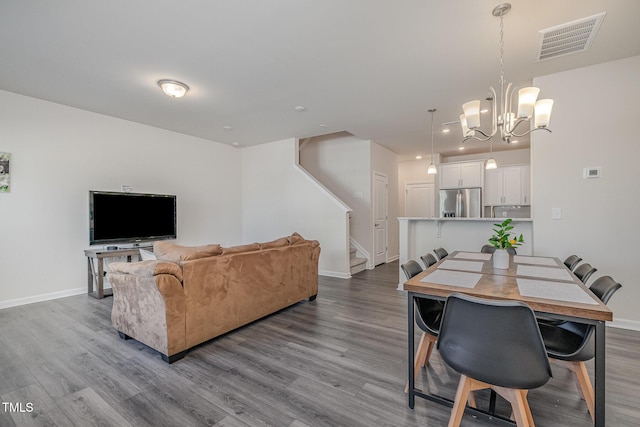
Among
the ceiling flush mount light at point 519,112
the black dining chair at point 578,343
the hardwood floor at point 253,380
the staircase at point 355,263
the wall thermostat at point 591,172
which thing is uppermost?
the ceiling flush mount light at point 519,112

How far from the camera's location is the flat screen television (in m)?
4.25

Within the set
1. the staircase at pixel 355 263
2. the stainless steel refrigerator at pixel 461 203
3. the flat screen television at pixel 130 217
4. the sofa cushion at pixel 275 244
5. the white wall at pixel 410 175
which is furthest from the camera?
the white wall at pixel 410 175

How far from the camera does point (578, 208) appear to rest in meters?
3.17

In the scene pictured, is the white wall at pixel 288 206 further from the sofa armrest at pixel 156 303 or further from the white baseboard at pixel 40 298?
the sofa armrest at pixel 156 303

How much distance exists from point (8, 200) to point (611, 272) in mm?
7403

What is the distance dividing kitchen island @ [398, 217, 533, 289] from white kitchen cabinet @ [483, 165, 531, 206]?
120 inches

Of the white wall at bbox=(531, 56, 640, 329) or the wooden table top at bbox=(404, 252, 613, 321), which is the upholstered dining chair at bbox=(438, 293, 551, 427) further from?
the white wall at bbox=(531, 56, 640, 329)

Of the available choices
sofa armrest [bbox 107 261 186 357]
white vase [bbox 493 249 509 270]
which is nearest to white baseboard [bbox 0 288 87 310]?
sofa armrest [bbox 107 261 186 357]

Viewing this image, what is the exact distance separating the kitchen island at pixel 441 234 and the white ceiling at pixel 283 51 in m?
1.78

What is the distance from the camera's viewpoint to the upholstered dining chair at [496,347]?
1.24 metres

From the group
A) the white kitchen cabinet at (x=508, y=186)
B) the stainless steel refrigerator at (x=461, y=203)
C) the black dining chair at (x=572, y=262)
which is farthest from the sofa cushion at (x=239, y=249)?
the white kitchen cabinet at (x=508, y=186)

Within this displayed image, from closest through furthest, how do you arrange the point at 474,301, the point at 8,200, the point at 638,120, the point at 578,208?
the point at 474,301
the point at 638,120
the point at 578,208
the point at 8,200

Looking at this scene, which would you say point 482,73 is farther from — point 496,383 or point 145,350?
point 145,350

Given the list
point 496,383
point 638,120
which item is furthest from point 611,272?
point 496,383
